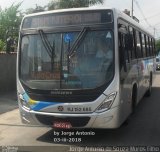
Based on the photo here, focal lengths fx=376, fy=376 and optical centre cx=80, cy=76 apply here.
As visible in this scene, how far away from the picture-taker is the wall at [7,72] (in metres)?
16.8

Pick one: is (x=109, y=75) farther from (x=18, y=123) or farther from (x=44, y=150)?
Answer: (x=18, y=123)

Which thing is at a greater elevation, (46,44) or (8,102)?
(46,44)

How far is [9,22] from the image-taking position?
A: 22.1 metres

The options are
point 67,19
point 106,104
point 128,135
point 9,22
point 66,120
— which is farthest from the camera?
point 9,22

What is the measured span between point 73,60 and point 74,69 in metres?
0.19

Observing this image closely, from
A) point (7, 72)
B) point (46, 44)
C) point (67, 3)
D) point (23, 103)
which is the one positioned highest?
point (67, 3)

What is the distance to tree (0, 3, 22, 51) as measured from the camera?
2148cm

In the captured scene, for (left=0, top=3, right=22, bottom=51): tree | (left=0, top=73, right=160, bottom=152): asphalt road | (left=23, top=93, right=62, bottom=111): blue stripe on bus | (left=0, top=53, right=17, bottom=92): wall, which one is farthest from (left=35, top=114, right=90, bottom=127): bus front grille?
(left=0, top=3, right=22, bottom=51): tree

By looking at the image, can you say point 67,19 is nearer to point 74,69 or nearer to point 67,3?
point 74,69

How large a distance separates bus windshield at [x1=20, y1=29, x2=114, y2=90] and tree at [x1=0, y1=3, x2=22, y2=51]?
13.3 metres

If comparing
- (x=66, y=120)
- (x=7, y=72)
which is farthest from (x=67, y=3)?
(x=66, y=120)

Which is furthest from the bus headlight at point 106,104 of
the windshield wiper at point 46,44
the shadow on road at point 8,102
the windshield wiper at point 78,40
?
the shadow on road at point 8,102

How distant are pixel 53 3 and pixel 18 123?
1525 centimetres

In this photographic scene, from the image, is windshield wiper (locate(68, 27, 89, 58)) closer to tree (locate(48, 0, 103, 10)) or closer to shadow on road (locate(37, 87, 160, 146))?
shadow on road (locate(37, 87, 160, 146))
